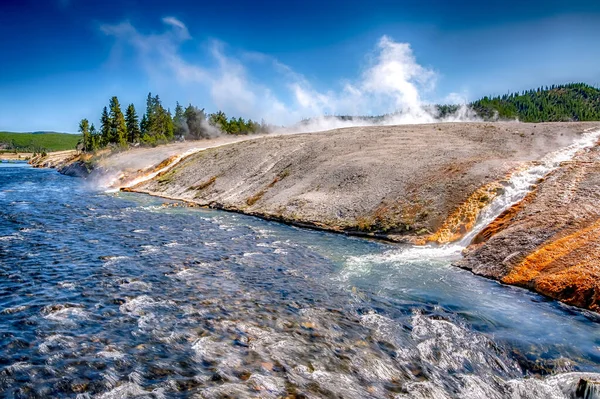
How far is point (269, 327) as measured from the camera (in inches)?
444

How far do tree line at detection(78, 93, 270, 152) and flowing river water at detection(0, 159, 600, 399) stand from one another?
276 feet

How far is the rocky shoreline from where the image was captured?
56.8 ft

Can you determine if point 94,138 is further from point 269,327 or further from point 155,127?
point 269,327

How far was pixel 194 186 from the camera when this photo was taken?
46281mm

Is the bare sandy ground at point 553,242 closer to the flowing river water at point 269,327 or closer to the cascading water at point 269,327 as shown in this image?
the flowing river water at point 269,327

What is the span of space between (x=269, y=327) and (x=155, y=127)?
364ft

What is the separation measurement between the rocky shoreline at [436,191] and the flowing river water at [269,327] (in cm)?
254

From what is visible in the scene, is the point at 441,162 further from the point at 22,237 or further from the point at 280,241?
the point at 22,237

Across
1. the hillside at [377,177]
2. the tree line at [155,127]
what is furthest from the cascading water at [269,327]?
the tree line at [155,127]

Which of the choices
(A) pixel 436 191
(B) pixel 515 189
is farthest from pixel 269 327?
(B) pixel 515 189

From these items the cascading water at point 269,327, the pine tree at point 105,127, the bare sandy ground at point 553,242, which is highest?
the pine tree at point 105,127

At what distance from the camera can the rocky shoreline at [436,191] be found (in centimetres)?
1731

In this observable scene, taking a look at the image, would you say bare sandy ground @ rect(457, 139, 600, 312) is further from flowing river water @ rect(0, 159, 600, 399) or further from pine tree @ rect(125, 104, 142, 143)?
pine tree @ rect(125, 104, 142, 143)

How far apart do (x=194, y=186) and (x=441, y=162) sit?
28761 mm
